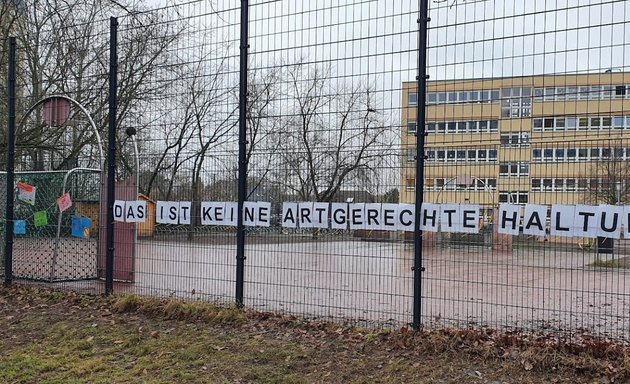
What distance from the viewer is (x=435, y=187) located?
6.69 metres

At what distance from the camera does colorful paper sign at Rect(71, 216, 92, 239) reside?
33.2ft

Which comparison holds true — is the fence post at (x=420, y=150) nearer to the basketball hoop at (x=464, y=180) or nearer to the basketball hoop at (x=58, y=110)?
the basketball hoop at (x=464, y=180)

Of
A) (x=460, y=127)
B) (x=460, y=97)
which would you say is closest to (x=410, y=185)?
(x=460, y=127)

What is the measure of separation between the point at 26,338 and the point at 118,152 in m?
4.07

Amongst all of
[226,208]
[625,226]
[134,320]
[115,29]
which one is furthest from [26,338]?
[625,226]

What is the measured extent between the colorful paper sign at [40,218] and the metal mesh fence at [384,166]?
0.57 meters

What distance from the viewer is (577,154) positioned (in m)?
6.03

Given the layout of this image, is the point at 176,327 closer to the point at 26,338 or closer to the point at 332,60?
the point at 26,338

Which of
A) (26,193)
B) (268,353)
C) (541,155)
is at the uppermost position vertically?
(541,155)

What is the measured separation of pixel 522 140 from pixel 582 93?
70 centimetres

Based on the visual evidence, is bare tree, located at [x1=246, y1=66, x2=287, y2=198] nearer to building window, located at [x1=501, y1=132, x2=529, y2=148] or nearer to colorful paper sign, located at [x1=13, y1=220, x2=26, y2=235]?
building window, located at [x1=501, y1=132, x2=529, y2=148]

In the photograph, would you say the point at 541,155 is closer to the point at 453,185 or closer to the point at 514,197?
the point at 514,197

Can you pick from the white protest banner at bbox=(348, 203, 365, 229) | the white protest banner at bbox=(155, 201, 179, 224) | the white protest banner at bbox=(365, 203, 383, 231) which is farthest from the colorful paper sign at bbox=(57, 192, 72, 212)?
the white protest banner at bbox=(365, 203, 383, 231)

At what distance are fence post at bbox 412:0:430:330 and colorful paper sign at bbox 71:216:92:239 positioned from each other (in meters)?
5.87
